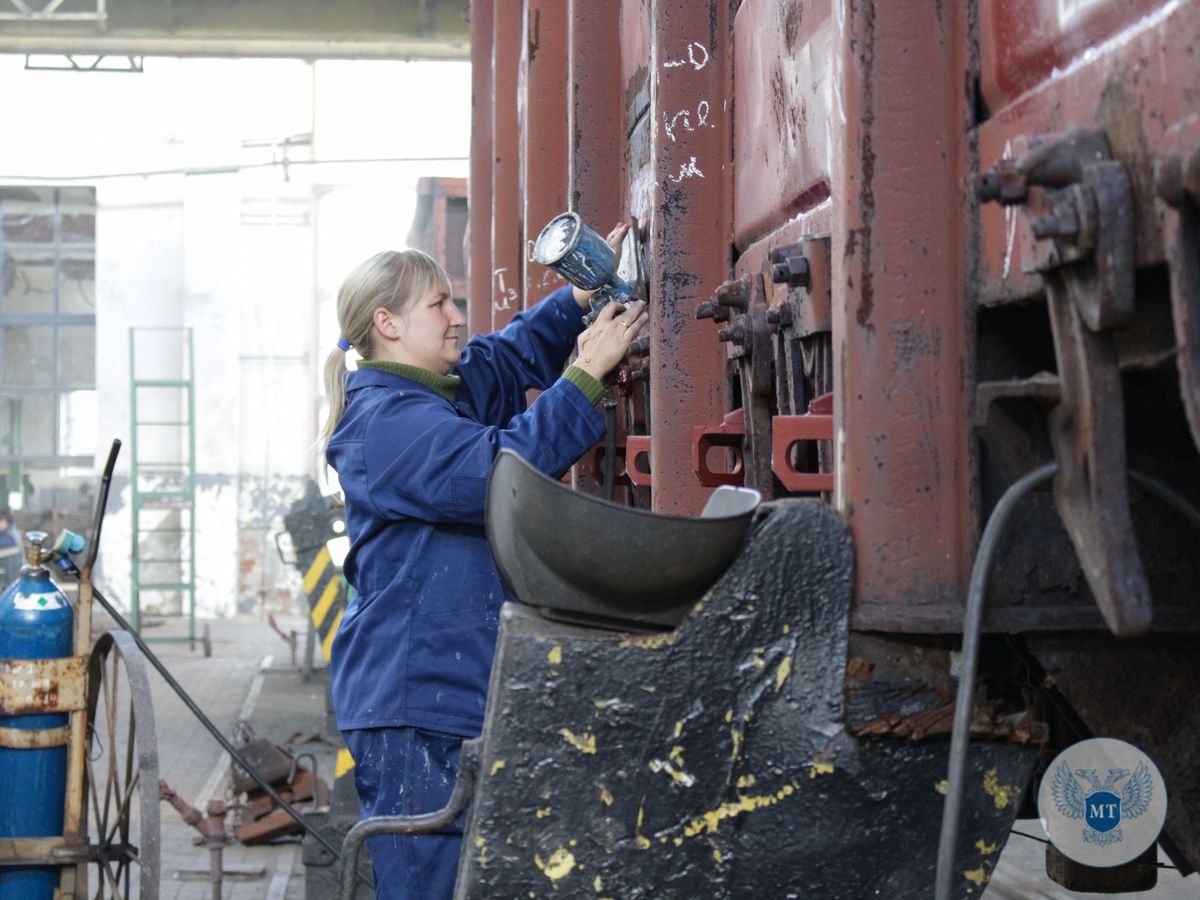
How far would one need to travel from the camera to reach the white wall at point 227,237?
1750 cm

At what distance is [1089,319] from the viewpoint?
3.63ft

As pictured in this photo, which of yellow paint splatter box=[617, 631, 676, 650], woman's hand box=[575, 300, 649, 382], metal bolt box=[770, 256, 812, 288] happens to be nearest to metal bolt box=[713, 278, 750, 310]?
metal bolt box=[770, 256, 812, 288]

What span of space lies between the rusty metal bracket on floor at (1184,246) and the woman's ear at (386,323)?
2.03 meters

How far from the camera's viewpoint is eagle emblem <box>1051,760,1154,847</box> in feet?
4.60

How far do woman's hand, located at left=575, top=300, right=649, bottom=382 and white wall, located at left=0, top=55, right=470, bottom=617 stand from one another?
15.1 metres

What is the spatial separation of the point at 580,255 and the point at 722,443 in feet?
2.34

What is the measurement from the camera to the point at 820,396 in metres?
1.72

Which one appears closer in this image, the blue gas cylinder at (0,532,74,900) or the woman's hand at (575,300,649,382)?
the woman's hand at (575,300,649,382)

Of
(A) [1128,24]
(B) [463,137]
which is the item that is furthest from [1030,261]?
(B) [463,137]

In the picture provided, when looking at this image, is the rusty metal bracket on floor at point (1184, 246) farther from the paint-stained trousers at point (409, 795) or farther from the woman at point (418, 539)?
the paint-stained trousers at point (409, 795)

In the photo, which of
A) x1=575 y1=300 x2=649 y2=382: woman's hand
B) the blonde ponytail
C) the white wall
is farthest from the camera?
the white wall

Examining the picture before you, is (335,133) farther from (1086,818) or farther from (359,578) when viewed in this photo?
(1086,818)

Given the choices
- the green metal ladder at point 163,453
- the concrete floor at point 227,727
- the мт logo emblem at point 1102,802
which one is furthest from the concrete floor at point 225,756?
the мт logo emblem at point 1102,802

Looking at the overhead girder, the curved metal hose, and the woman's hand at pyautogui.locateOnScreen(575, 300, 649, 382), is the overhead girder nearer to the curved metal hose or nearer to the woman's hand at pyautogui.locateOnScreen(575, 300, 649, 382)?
the woman's hand at pyautogui.locateOnScreen(575, 300, 649, 382)
